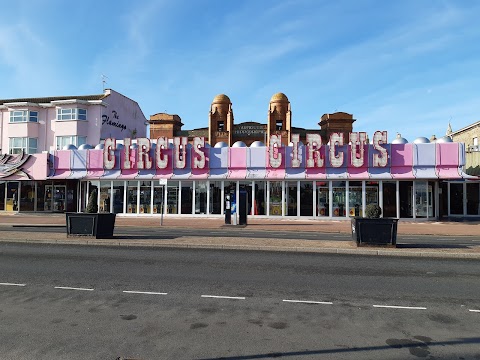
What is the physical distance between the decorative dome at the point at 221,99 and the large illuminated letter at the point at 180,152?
88.9ft

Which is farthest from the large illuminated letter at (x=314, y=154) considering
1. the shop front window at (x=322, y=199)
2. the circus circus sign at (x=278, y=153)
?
the shop front window at (x=322, y=199)

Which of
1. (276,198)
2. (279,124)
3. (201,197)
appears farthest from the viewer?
(279,124)

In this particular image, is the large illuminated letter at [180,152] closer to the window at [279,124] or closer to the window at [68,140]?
the window at [68,140]

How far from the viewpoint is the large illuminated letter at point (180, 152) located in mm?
27531

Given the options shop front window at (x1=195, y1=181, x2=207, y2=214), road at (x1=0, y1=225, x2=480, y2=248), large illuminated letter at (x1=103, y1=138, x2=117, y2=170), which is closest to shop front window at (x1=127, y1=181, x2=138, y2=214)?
large illuminated letter at (x1=103, y1=138, x2=117, y2=170)

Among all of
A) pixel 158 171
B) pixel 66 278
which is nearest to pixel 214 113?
pixel 158 171

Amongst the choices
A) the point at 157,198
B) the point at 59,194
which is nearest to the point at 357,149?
the point at 157,198

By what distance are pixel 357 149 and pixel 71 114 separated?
2703cm

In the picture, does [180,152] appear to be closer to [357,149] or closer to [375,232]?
[357,149]

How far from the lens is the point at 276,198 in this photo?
1035 inches

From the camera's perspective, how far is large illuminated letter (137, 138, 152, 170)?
27.8 m

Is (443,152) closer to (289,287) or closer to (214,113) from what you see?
(289,287)

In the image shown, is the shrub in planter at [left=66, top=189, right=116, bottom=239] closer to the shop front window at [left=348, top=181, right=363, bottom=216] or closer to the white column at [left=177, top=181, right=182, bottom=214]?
the white column at [left=177, top=181, right=182, bottom=214]

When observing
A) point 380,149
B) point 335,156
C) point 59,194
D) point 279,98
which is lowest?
point 59,194
